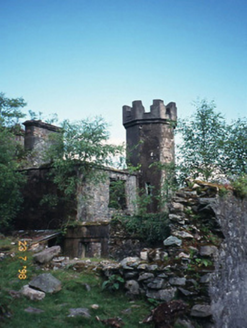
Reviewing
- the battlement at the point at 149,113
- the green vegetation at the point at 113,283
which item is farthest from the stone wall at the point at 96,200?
the green vegetation at the point at 113,283

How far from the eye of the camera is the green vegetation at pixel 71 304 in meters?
6.11

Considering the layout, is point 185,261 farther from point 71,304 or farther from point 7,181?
point 7,181

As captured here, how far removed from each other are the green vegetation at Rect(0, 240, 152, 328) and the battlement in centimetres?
1596

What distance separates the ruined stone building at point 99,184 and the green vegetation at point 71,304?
5724 mm

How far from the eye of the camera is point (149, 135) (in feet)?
78.0

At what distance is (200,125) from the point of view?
1606cm

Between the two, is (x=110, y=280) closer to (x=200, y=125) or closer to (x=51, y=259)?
(x=51, y=259)

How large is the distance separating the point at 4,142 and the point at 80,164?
345 centimetres

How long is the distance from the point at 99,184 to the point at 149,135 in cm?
706

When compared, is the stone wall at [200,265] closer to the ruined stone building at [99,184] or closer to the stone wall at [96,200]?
the ruined stone building at [99,184]

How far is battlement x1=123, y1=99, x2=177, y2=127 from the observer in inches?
942

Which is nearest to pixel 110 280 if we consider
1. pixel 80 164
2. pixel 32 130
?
pixel 80 164
